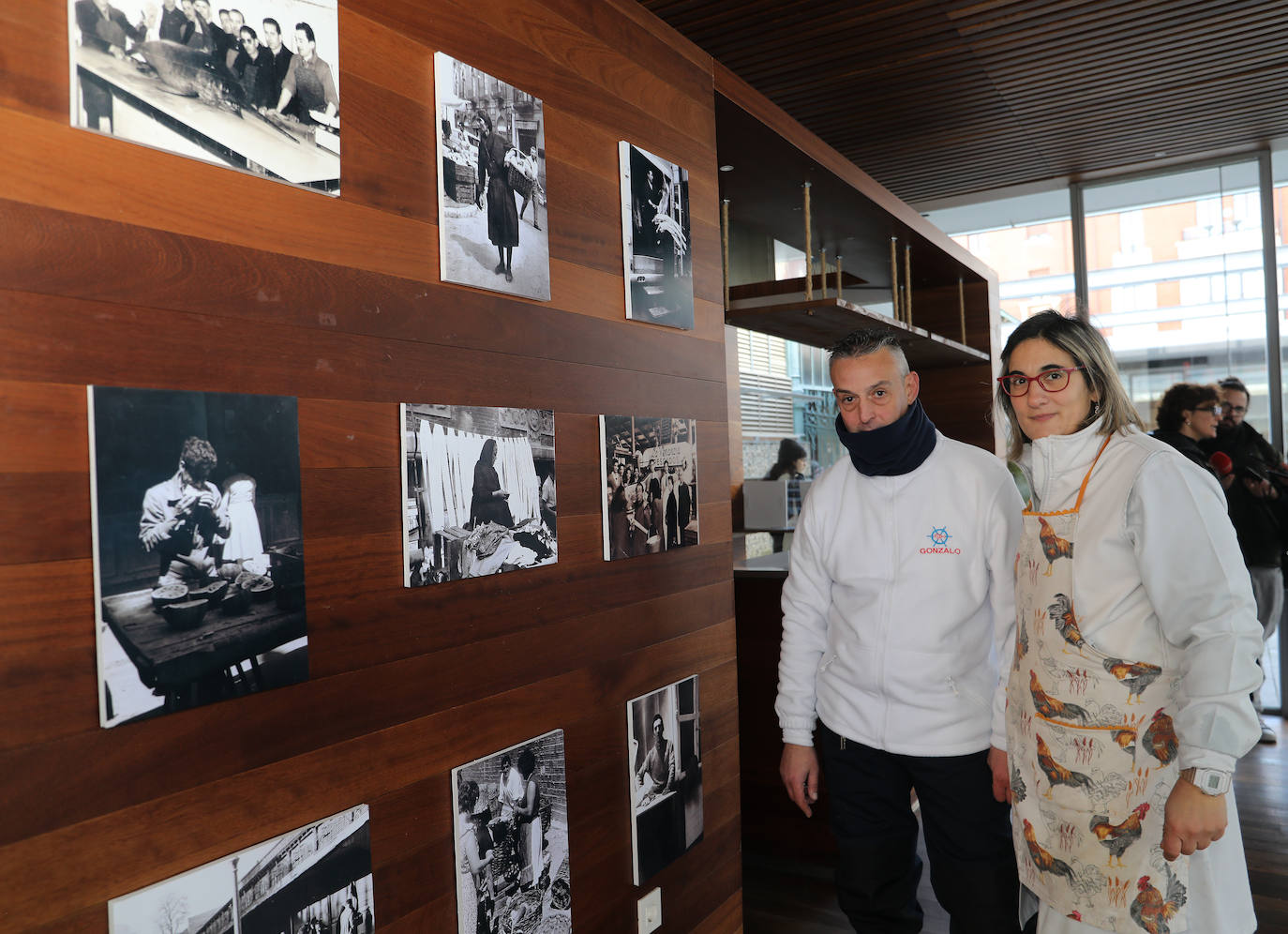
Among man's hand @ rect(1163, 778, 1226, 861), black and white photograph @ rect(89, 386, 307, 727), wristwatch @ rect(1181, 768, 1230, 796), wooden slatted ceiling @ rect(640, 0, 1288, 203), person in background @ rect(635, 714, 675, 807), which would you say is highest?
wooden slatted ceiling @ rect(640, 0, 1288, 203)

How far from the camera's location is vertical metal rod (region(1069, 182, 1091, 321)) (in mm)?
5656

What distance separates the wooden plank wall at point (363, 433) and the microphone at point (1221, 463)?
3.24 meters

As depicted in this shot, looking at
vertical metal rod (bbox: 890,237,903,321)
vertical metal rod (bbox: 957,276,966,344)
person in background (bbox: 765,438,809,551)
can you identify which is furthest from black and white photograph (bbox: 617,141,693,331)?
vertical metal rod (bbox: 957,276,966,344)

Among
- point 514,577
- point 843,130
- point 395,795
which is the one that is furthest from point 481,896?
point 843,130

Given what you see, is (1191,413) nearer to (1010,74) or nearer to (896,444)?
(1010,74)

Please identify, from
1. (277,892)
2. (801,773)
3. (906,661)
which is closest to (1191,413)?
(906,661)

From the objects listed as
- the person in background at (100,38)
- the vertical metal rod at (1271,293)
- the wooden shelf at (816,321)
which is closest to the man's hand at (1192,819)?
the person in background at (100,38)

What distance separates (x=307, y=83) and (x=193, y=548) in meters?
0.73

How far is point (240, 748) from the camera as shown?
1.29 m

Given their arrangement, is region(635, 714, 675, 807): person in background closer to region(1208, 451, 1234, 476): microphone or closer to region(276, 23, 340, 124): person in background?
region(276, 23, 340, 124): person in background

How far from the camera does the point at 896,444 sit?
220 centimetres

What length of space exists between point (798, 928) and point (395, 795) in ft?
6.47

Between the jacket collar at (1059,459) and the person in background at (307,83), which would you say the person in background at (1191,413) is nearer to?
the jacket collar at (1059,459)

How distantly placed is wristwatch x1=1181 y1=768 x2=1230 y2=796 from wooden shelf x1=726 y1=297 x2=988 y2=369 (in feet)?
6.76
